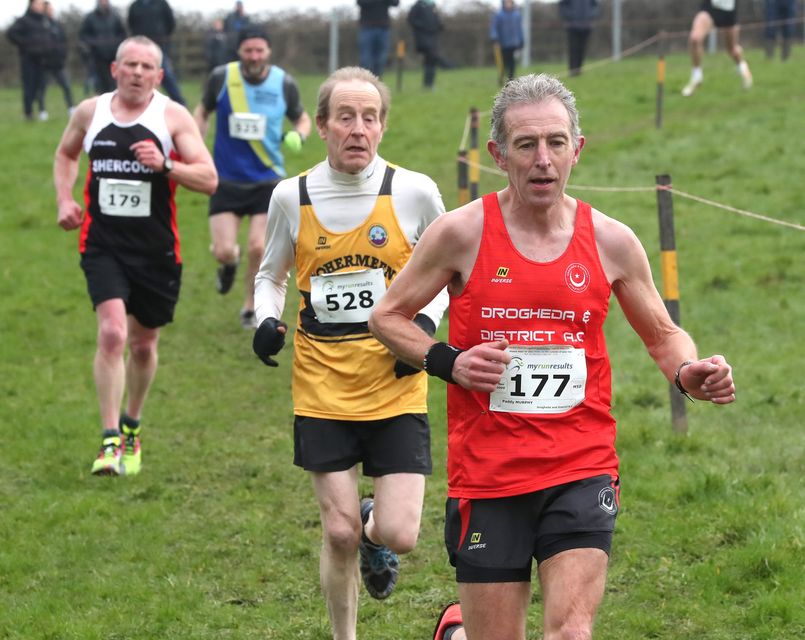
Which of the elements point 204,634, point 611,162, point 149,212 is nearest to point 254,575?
point 204,634

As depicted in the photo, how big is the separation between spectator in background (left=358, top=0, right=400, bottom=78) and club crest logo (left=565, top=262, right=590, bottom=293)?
19356 mm

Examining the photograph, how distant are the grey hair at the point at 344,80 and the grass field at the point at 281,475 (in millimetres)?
2112

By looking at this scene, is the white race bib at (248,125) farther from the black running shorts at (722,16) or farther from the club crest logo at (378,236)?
the black running shorts at (722,16)

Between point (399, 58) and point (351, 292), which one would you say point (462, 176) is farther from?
point (399, 58)

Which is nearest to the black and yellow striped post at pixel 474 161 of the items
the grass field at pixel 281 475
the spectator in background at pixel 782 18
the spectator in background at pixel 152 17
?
the grass field at pixel 281 475

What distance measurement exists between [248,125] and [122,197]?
11.5 feet

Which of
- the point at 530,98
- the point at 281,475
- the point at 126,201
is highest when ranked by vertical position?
the point at 530,98

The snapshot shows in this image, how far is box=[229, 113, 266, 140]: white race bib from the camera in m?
11.4

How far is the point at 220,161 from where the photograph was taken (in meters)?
11.5

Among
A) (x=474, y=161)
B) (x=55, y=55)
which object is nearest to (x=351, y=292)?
(x=474, y=161)

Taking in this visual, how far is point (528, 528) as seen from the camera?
4.25 m

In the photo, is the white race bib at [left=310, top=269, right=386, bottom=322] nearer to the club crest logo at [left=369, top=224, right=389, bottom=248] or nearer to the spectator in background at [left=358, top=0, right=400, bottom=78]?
the club crest logo at [left=369, top=224, right=389, bottom=248]

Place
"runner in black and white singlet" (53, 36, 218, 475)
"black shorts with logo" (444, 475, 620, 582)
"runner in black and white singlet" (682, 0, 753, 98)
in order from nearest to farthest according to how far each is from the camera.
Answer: "black shorts with logo" (444, 475, 620, 582), "runner in black and white singlet" (53, 36, 218, 475), "runner in black and white singlet" (682, 0, 753, 98)

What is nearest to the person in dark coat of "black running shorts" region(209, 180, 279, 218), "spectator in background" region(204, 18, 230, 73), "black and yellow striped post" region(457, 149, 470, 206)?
"spectator in background" region(204, 18, 230, 73)
